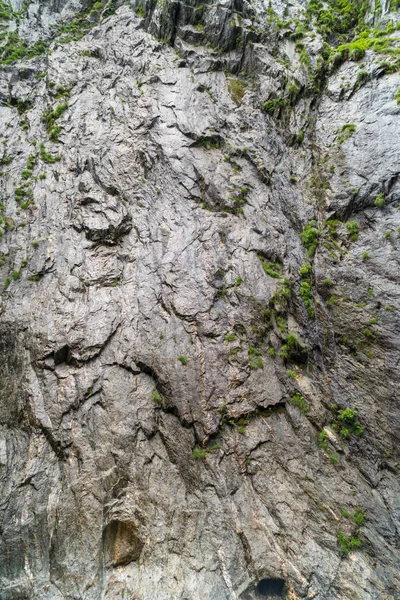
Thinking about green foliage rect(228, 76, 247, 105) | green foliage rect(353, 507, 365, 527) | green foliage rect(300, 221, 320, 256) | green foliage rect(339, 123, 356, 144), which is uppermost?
green foliage rect(228, 76, 247, 105)

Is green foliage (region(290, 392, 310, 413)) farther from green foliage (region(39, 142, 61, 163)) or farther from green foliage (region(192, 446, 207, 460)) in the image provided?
green foliage (region(39, 142, 61, 163))

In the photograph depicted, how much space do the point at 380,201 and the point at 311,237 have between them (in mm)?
2486

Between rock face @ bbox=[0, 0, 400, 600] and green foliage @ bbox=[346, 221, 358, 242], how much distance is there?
7 centimetres

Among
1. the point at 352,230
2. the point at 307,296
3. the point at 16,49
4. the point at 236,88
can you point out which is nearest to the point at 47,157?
the point at 236,88

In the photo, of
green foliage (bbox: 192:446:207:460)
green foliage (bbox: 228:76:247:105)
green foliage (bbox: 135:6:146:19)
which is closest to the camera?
green foliage (bbox: 192:446:207:460)

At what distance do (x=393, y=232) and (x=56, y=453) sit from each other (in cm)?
1223

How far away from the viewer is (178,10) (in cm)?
1898

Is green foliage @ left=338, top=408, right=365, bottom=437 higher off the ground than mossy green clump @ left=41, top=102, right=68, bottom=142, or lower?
lower

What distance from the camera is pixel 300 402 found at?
10.3 m

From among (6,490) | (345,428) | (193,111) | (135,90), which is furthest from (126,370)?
(135,90)

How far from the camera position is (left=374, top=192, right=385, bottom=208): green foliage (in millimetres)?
11670

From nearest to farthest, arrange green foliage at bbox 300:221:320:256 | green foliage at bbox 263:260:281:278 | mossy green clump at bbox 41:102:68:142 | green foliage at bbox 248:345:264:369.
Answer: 1. green foliage at bbox 248:345:264:369
2. green foliage at bbox 263:260:281:278
3. green foliage at bbox 300:221:320:256
4. mossy green clump at bbox 41:102:68:142

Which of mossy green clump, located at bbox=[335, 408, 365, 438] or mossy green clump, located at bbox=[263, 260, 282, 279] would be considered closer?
mossy green clump, located at bbox=[335, 408, 365, 438]

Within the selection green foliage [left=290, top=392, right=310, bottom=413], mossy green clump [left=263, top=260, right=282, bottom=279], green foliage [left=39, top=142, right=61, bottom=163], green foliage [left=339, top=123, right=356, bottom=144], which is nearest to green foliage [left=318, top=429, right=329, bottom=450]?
green foliage [left=290, top=392, right=310, bottom=413]
